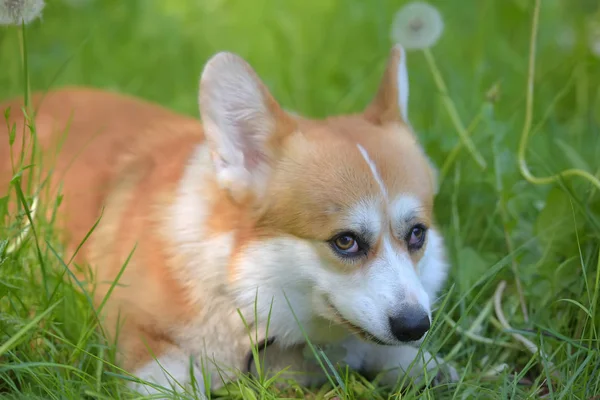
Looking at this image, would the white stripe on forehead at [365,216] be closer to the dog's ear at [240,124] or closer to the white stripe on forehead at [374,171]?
the white stripe on forehead at [374,171]

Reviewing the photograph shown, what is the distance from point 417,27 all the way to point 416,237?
49.8 inches

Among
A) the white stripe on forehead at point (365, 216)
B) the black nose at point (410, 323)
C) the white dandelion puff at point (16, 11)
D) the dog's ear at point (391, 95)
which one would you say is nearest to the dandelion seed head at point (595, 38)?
the dog's ear at point (391, 95)

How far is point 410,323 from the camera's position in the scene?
226 centimetres

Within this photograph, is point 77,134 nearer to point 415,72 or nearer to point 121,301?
point 121,301

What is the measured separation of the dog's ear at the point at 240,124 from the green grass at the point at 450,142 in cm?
62

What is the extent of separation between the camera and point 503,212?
3088mm

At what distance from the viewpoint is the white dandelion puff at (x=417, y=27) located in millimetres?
3352

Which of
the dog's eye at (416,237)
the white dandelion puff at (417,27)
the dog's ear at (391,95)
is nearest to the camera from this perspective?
the dog's eye at (416,237)

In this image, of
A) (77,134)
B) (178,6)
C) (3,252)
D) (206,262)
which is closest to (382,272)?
(206,262)

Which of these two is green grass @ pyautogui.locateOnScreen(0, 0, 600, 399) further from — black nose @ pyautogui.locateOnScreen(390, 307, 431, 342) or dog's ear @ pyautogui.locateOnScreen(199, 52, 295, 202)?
dog's ear @ pyautogui.locateOnScreen(199, 52, 295, 202)

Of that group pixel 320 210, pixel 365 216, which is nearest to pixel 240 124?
pixel 320 210

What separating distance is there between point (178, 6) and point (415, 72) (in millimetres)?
1916

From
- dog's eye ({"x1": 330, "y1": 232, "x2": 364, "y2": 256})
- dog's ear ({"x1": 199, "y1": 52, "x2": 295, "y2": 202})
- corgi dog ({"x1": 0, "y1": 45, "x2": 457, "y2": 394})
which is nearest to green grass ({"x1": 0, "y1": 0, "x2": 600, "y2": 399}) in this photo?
corgi dog ({"x1": 0, "y1": 45, "x2": 457, "y2": 394})

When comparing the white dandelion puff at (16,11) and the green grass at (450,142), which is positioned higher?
the white dandelion puff at (16,11)
